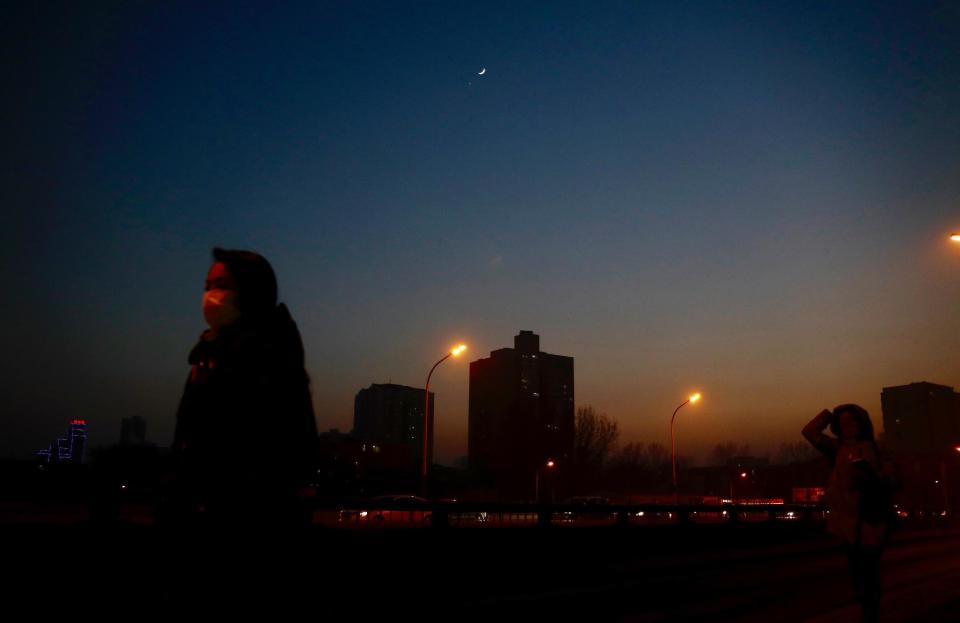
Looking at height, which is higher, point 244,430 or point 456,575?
point 244,430

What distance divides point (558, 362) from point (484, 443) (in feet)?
95.7

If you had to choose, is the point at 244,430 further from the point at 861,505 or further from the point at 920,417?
the point at 920,417

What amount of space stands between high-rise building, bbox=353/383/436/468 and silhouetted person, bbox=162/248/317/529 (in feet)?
496

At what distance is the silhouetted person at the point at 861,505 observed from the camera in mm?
5617

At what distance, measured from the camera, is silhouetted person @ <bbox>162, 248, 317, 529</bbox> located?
2061 mm

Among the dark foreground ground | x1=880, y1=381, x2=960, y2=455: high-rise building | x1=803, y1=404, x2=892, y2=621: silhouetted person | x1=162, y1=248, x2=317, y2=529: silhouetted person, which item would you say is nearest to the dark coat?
x1=162, y1=248, x2=317, y2=529: silhouetted person

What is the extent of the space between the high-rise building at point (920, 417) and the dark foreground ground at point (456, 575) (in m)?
124

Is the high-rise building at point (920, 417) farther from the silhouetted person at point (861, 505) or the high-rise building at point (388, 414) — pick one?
the silhouetted person at point (861, 505)

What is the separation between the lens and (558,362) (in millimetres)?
124688

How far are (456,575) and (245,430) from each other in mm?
9385

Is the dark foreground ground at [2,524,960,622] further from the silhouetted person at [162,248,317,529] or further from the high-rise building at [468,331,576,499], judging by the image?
the high-rise building at [468,331,576,499]

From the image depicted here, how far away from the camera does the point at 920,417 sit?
5177 inches

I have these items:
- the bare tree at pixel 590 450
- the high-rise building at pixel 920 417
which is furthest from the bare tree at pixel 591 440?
the high-rise building at pixel 920 417

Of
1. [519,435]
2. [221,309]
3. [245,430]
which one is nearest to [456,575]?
Answer: [221,309]
